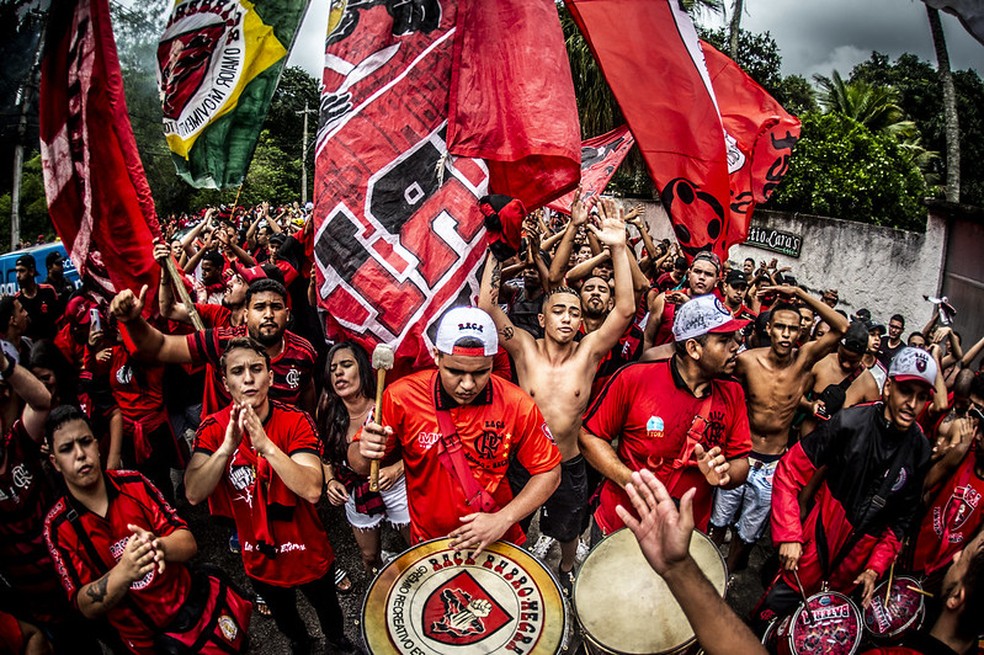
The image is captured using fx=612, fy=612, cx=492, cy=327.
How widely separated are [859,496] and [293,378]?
11.6 feet

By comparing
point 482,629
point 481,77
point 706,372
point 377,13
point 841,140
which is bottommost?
point 841,140

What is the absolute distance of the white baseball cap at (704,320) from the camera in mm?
3330

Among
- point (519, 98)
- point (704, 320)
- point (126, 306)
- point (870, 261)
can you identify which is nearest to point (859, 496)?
point (704, 320)

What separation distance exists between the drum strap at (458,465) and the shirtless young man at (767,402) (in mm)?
2701

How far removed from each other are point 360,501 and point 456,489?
1359 millimetres

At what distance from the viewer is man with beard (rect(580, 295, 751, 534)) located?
3377 mm

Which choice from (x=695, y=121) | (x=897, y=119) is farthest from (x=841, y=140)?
(x=695, y=121)

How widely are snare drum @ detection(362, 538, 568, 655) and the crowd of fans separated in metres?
0.12

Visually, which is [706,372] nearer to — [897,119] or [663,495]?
[663,495]

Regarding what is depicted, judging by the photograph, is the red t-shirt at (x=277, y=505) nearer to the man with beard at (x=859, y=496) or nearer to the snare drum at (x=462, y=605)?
the snare drum at (x=462, y=605)

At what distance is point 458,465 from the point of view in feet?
9.45

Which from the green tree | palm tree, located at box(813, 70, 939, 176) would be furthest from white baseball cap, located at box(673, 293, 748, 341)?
palm tree, located at box(813, 70, 939, 176)

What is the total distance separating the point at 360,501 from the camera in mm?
4035

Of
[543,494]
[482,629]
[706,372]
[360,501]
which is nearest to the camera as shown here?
[482,629]
